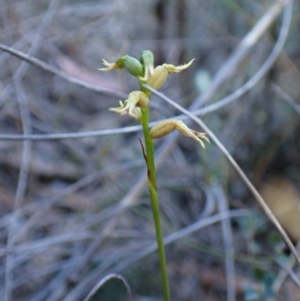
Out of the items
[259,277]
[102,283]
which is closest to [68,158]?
[259,277]

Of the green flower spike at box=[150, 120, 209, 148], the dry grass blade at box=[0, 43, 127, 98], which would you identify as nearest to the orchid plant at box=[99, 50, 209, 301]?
the green flower spike at box=[150, 120, 209, 148]

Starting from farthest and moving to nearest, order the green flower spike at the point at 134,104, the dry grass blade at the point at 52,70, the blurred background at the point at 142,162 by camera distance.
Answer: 1. the blurred background at the point at 142,162
2. the dry grass blade at the point at 52,70
3. the green flower spike at the point at 134,104

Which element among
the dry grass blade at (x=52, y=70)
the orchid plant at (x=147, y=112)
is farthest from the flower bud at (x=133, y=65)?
the dry grass blade at (x=52, y=70)

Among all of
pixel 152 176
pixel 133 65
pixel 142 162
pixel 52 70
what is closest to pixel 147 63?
pixel 133 65

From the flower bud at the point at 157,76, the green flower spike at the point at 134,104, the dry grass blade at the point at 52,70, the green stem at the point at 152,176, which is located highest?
the dry grass blade at the point at 52,70

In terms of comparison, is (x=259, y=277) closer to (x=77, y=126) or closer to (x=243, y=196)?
(x=243, y=196)

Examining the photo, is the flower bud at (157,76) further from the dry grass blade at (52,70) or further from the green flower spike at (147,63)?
the dry grass blade at (52,70)
